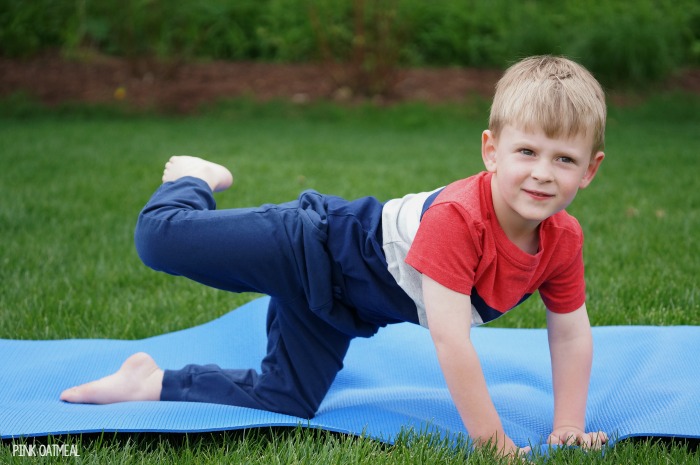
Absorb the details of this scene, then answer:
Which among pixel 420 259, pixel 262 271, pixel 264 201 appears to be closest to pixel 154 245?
pixel 262 271

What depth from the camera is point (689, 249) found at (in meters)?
3.87

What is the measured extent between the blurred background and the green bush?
2cm

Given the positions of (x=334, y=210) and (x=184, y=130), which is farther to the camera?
(x=184, y=130)

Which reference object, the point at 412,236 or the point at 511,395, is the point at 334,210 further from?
the point at 511,395

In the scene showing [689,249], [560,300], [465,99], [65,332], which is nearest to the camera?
[560,300]

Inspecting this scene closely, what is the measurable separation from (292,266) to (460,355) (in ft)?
1.71

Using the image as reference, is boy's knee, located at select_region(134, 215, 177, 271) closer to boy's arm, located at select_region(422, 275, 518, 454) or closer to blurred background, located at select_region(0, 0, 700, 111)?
boy's arm, located at select_region(422, 275, 518, 454)

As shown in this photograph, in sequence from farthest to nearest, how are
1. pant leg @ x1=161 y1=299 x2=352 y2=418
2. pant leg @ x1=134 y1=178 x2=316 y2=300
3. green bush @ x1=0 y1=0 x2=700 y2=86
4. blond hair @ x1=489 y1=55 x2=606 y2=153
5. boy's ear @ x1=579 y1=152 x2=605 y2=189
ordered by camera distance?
green bush @ x1=0 y1=0 x2=700 y2=86 < pant leg @ x1=161 y1=299 x2=352 y2=418 < pant leg @ x1=134 y1=178 x2=316 y2=300 < boy's ear @ x1=579 y1=152 x2=605 y2=189 < blond hair @ x1=489 y1=55 x2=606 y2=153

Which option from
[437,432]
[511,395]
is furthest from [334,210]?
[511,395]

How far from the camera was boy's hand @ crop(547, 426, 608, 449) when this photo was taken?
2.01 meters

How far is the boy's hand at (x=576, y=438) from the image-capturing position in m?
2.01

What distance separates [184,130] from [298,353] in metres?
5.77

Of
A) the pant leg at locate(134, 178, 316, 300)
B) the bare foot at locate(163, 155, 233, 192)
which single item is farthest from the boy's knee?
the bare foot at locate(163, 155, 233, 192)

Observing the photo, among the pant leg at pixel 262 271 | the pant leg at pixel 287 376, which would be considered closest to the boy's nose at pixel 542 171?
the pant leg at pixel 262 271
